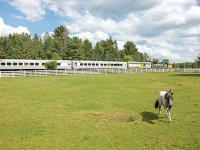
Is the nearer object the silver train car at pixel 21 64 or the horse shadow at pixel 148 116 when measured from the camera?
the horse shadow at pixel 148 116

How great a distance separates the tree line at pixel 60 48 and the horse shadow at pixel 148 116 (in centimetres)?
7765

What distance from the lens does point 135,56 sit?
127875 millimetres

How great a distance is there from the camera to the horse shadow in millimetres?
10363

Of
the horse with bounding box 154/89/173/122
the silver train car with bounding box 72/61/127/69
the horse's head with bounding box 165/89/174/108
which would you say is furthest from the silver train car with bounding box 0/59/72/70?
the horse's head with bounding box 165/89/174/108

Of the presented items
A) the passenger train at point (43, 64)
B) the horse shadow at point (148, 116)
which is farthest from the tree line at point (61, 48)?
the horse shadow at point (148, 116)

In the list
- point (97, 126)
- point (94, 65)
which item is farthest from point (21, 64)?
point (97, 126)

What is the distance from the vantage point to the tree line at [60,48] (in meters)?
86.4

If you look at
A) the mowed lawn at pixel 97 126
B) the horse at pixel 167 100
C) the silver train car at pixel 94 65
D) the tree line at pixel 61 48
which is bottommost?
the mowed lawn at pixel 97 126

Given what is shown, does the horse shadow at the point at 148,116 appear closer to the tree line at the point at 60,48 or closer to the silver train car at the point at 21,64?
the silver train car at the point at 21,64

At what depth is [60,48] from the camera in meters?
104

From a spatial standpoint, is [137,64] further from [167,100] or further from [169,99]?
[169,99]

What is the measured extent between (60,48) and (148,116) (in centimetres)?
9623

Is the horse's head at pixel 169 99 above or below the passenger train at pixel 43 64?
below

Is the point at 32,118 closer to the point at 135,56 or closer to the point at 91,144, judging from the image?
the point at 91,144
